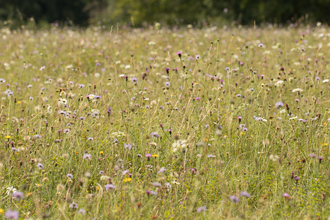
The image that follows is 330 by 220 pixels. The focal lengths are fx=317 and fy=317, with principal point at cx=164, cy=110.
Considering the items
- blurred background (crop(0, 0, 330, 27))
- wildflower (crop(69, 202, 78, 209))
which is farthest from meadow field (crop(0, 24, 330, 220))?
blurred background (crop(0, 0, 330, 27))

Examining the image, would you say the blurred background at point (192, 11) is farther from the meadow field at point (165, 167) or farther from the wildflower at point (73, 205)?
the wildflower at point (73, 205)

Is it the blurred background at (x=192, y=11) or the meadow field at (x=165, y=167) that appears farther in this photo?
the blurred background at (x=192, y=11)

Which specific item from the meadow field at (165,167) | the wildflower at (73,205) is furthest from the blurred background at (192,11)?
the wildflower at (73,205)

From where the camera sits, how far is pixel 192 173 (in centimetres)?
212

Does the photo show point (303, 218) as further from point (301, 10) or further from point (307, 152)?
point (301, 10)

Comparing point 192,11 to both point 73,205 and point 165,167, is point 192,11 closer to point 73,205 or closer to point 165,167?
point 165,167

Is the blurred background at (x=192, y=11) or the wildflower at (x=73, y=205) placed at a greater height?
the blurred background at (x=192, y=11)

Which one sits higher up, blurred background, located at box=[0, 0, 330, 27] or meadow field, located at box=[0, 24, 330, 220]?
blurred background, located at box=[0, 0, 330, 27]

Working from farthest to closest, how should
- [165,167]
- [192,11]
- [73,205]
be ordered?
[192,11] < [165,167] < [73,205]

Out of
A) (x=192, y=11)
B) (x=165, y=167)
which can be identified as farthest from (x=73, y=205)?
(x=192, y=11)

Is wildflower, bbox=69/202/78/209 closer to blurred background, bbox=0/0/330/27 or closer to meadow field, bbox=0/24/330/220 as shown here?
meadow field, bbox=0/24/330/220

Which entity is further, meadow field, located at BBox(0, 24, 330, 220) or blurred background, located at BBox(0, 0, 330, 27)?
blurred background, located at BBox(0, 0, 330, 27)

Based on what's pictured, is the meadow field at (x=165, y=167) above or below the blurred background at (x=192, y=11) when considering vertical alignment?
below

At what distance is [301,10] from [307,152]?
65.9ft
